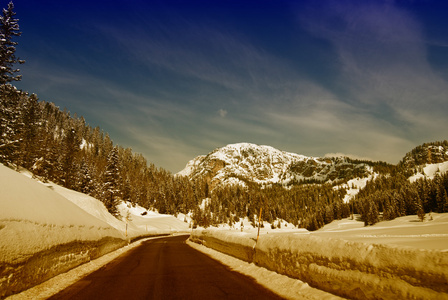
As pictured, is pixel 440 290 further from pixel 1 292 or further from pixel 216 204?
pixel 216 204

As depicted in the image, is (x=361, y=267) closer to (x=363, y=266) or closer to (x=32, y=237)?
(x=363, y=266)

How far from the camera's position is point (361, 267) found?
571 cm

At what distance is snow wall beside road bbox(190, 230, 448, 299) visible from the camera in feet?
14.5

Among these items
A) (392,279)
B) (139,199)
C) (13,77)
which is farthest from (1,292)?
(139,199)

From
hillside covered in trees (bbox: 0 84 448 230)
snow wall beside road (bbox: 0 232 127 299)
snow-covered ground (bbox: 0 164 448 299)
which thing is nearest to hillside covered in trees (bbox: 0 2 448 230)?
hillside covered in trees (bbox: 0 84 448 230)

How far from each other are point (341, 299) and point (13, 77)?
3522 centimetres

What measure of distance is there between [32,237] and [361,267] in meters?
8.81

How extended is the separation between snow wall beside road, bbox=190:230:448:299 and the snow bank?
7.64 metres

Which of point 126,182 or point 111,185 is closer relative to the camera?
point 111,185

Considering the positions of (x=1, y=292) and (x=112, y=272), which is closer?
(x=1, y=292)

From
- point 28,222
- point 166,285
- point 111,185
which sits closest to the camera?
point 28,222

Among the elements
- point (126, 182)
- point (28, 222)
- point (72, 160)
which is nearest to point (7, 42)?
point (28, 222)

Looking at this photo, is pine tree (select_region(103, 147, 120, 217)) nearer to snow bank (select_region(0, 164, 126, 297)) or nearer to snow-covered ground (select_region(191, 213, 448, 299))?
snow bank (select_region(0, 164, 126, 297))

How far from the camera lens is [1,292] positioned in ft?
20.7
